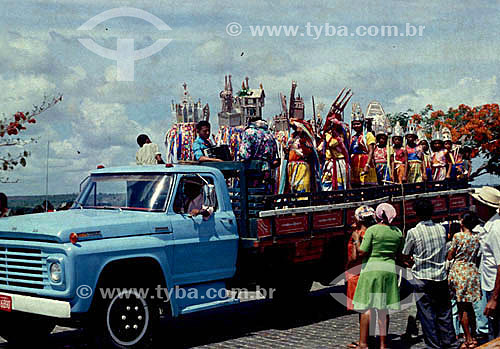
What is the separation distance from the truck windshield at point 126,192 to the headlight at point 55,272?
1.36 m

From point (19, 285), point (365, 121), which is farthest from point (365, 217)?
point (365, 121)

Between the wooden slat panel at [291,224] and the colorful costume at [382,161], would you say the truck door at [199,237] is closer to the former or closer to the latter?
the wooden slat panel at [291,224]

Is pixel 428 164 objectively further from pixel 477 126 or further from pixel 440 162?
pixel 477 126

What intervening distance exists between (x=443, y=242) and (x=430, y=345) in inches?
43.6

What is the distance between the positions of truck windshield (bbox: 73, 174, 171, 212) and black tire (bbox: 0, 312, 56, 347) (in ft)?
4.76

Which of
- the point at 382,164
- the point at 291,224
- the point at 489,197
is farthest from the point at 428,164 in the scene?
the point at 489,197

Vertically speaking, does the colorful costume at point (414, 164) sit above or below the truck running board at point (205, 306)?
above

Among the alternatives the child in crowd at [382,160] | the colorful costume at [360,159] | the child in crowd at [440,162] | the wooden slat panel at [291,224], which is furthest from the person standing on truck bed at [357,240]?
the child in crowd at [440,162]

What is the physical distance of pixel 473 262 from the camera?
26.5 ft

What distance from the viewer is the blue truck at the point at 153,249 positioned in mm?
7098

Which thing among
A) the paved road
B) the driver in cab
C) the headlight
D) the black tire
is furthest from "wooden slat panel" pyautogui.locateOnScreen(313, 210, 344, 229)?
the headlight

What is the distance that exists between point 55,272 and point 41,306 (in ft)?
1.16

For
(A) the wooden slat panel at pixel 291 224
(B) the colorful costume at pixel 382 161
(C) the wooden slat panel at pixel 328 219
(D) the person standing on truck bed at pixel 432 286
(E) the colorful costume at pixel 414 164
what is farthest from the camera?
(E) the colorful costume at pixel 414 164

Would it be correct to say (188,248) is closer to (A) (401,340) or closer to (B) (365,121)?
(A) (401,340)
